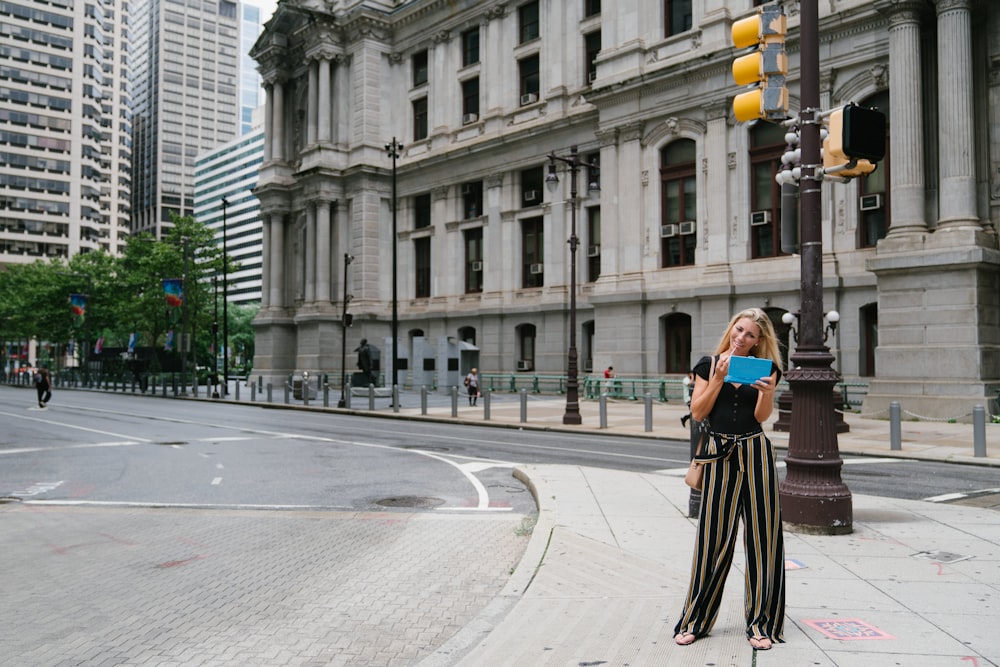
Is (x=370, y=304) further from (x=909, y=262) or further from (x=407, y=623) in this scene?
(x=407, y=623)

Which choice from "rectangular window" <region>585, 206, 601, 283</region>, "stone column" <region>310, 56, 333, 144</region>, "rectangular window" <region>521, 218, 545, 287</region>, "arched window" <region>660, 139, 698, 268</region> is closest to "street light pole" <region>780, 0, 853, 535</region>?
"arched window" <region>660, 139, 698, 268</region>

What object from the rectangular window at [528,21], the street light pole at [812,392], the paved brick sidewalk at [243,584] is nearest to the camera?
the paved brick sidewalk at [243,584]

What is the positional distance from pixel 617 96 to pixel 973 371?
1941 centimetres

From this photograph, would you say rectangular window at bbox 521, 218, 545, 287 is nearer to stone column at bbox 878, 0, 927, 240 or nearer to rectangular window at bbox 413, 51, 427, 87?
rectangular window at bbox 413, 51, 427, 87

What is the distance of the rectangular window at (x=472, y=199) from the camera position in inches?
1871

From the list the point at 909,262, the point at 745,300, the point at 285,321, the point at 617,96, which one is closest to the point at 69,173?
the point at 285,321

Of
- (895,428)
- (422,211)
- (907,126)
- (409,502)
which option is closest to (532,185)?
(422,211)

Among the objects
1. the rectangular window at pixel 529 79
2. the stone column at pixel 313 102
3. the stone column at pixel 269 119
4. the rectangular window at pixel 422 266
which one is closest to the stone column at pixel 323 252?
the stone column at pixel 313 102

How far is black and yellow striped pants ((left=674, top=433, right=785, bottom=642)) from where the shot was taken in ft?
15.3

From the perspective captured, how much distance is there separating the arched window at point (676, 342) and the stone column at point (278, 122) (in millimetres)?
35368

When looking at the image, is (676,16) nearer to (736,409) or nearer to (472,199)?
(472,199)

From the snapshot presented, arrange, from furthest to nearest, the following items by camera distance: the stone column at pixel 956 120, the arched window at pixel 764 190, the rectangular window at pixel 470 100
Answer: the rectangular window at pixel 470 100 < the arched window at pixel 764 190 < the stone column at pixel 956 120

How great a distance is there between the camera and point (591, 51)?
41219mm

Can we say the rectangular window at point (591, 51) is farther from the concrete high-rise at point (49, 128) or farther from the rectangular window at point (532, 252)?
the concrete high-rise at point (49, 128)
